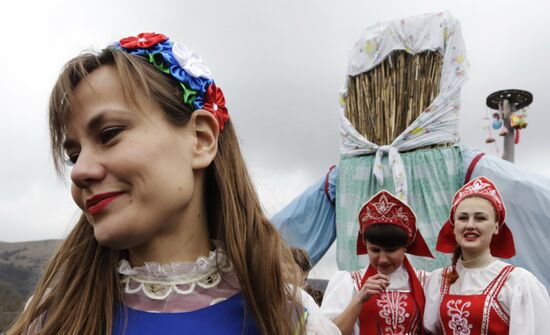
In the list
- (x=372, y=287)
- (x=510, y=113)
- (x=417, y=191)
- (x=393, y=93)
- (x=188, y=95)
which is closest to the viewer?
(x=188, y=95)

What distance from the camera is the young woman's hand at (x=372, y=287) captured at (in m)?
1.79

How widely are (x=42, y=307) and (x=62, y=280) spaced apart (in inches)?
2.5

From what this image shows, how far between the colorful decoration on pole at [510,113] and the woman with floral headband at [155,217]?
345 cm

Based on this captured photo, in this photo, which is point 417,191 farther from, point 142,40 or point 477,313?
point 142,40

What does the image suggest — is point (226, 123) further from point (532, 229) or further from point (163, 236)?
point (532, 229)

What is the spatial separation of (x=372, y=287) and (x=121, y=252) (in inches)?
43.9

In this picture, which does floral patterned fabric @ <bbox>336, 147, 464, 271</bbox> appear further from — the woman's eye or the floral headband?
the woman's eye

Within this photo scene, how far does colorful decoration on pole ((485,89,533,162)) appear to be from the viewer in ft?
12.5

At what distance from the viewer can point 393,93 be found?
10.4 feet

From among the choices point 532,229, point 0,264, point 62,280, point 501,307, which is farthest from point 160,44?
point 532,229

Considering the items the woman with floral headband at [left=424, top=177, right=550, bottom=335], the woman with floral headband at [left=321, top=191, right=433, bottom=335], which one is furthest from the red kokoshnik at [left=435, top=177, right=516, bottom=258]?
the woman with floral headband at [left=321, top=191, right=433, bottom=335]

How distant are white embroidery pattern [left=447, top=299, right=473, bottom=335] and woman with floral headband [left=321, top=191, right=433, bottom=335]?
16 cm

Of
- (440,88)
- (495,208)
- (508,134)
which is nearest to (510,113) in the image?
(508,134)

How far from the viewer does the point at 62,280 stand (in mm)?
951
